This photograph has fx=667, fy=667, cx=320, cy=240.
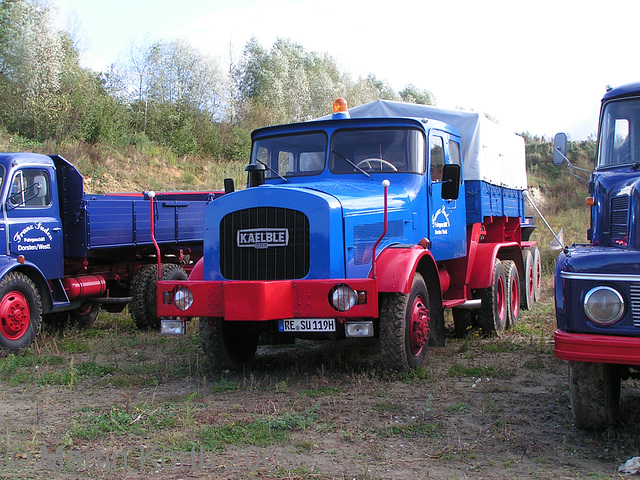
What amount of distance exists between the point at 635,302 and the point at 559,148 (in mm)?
2424

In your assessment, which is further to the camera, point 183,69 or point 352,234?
point 183,69

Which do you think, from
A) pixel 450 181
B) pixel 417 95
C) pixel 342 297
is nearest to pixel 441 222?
A: pixel 450 181

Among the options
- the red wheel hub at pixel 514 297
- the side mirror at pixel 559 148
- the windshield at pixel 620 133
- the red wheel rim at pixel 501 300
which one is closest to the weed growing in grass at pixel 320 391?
the side mirror at pixel 559 148

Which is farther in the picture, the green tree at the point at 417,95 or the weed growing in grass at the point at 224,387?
the green tree at the point at 417,95

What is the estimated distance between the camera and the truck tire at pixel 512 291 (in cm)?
971

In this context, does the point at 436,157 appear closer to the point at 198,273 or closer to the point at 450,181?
the point at 450,181

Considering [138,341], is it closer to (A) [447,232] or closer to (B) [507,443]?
(A) [447,232]

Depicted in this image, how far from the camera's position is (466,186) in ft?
29.2

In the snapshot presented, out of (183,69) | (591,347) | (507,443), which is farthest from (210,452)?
(183,69)

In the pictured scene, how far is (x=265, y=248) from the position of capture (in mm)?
6066

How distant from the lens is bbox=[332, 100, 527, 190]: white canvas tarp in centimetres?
905

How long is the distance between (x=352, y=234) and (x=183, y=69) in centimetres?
3042

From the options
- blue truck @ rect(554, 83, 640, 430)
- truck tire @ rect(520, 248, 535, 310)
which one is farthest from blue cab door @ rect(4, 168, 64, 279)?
truck tire @ rect(520, 248, 535, 310)

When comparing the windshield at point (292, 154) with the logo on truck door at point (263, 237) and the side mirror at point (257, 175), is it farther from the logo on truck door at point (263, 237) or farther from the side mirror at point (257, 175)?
the logo on truck door at point (263, 237)
